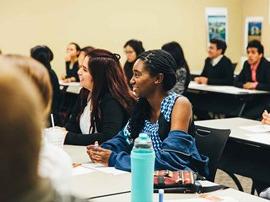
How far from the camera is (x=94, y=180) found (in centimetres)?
220

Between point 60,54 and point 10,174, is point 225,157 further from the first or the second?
point 60,54

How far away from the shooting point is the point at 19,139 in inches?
25.9

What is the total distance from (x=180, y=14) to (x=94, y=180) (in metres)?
7.38

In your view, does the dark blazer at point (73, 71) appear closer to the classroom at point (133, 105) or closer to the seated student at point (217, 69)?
the classroom at point (133, 105)

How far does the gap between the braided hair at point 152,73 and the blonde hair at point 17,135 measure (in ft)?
6.42

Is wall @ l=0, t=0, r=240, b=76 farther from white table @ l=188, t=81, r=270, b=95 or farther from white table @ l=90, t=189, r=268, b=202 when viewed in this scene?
white table @ l=90, t=189, r=268, b=202

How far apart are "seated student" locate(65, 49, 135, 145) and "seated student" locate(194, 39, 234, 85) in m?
4.09

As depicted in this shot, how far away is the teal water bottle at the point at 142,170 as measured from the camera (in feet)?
5.50

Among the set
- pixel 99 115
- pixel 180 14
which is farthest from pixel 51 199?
pixel 180 14

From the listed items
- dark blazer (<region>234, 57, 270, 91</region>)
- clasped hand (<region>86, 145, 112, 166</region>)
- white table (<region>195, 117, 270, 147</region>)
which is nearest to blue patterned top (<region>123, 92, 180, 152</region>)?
clasped hand (<region>86, 145, 112, 166</region>)

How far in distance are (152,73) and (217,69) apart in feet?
15.8

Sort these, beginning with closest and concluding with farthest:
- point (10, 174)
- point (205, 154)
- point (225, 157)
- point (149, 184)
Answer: point (10, 174) → point (149, 184) → point (205, 154) → point (225, 157)

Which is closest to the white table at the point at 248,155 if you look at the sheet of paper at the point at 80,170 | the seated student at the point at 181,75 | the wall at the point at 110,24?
the sheet of paper at the point at 80,170

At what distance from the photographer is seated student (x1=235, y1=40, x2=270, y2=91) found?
6605 millimetres
